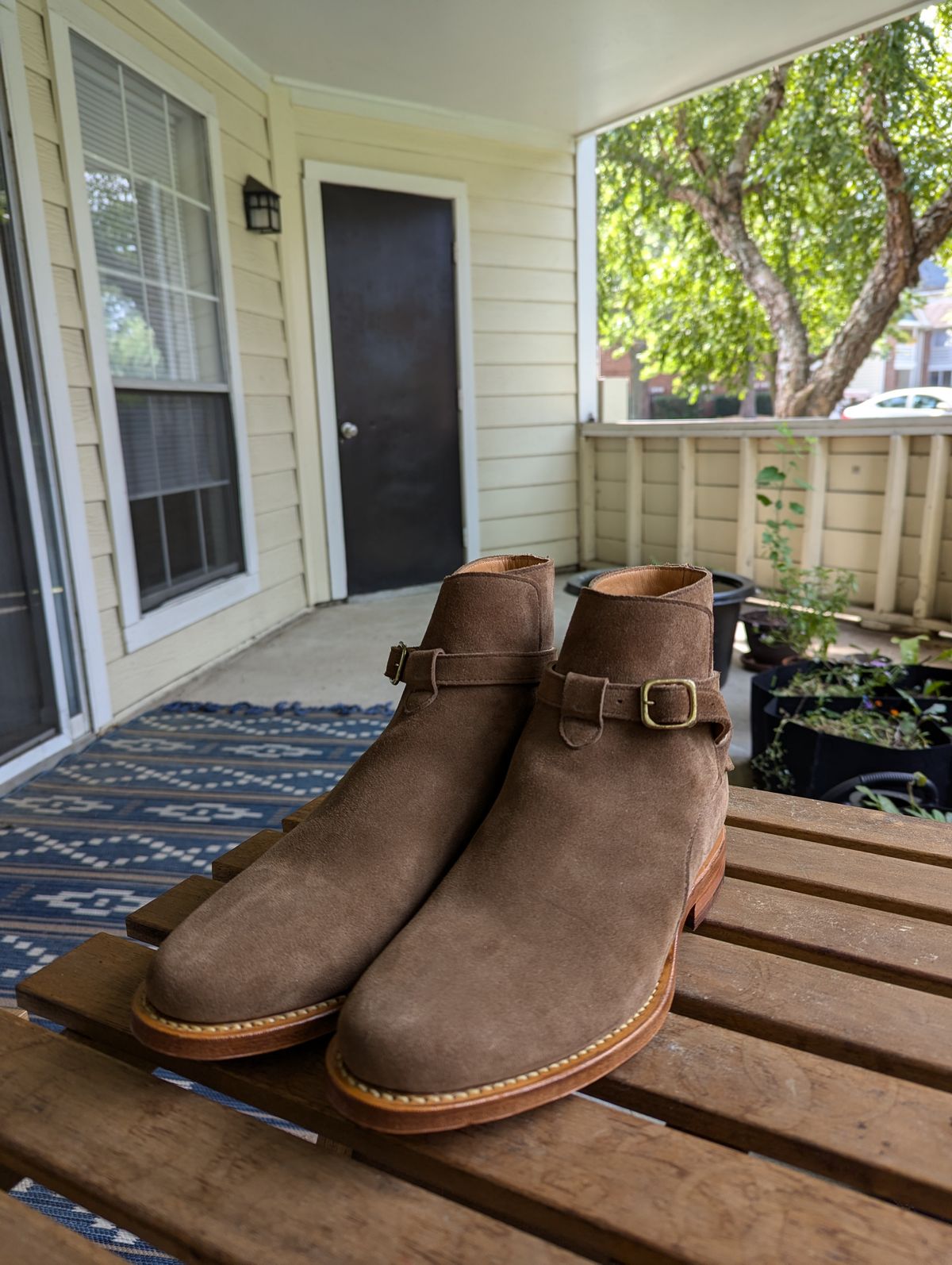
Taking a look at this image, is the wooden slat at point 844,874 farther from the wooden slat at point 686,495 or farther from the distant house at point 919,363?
the distant house at point 919,363

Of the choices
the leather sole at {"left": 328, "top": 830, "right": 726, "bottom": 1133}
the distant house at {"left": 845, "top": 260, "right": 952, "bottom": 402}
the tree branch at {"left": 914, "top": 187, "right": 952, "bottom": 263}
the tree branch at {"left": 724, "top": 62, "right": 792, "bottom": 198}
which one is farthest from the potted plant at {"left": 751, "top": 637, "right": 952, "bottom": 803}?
the distant house at {"left": 845, "top": 260, "right": 952, "bottom": 402}

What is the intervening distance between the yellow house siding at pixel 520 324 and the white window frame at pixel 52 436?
2.30 metres

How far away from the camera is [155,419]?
3064 millimetres

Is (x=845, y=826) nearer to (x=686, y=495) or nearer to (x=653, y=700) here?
(x=653, y=700)

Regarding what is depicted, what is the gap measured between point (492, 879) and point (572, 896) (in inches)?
2.3

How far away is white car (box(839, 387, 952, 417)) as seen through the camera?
13.4 meters

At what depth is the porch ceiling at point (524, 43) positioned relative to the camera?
3.33 meters

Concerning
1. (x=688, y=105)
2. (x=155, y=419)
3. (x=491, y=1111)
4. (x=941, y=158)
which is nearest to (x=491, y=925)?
(x=491, y=1111)

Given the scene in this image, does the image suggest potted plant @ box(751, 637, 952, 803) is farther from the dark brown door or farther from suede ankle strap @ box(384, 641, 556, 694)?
the dark brown door

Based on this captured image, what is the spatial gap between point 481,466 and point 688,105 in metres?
5.12

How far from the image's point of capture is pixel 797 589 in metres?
3.26

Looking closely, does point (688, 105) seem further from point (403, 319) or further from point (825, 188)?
point (403, 319)

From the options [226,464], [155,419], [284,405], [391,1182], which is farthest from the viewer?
[284,405]

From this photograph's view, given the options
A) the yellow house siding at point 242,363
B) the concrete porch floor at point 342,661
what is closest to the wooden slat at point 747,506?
the concrete porch floor at point 342,661
